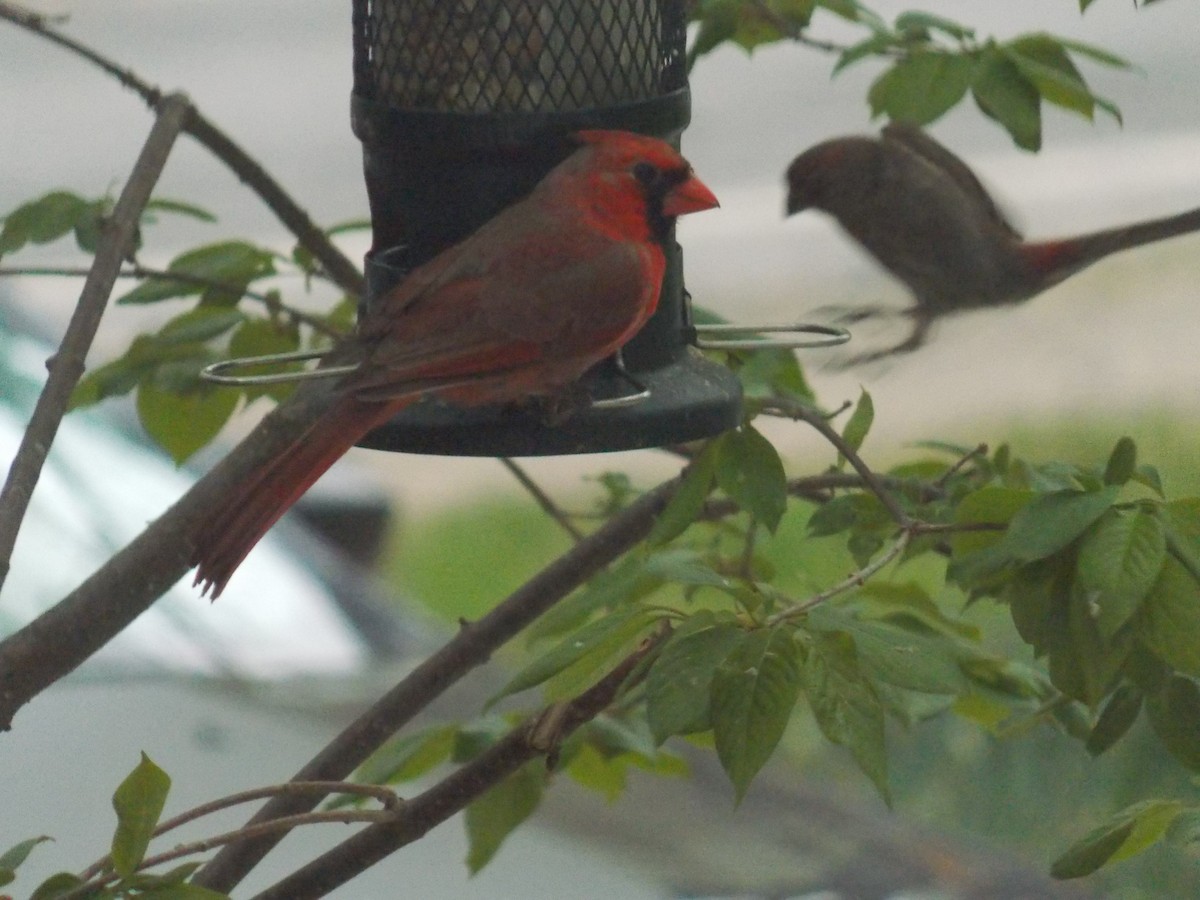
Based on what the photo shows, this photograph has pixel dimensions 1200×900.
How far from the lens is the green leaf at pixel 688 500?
2.20 metres

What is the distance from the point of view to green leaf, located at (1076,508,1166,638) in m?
1.71

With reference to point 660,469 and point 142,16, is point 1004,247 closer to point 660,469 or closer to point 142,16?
point 660,469

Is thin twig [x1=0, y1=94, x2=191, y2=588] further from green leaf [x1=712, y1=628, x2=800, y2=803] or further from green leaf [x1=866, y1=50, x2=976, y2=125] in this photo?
green leaf [x1=866, y1=50, x2=976, y2=125]

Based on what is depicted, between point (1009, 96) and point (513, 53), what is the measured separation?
68 centimetres

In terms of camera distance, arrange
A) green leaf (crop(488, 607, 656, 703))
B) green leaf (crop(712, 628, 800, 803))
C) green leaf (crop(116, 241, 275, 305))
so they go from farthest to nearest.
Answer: green leaf (crop(116, 241, 275, 305)) < green leaf (crop(488, 607, 656, 703)) < green leaf (crop(712, 628, 800, 803))

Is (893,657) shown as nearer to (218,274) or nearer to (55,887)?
(55,887)

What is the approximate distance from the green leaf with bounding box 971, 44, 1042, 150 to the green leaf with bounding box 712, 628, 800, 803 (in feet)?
3.38

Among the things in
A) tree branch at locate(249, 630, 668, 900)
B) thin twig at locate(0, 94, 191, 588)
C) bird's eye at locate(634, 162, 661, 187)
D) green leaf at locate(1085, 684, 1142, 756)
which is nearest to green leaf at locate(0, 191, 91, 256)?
thin twig at locate(0, 94, 191, 588)

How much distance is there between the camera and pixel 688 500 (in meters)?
2.21

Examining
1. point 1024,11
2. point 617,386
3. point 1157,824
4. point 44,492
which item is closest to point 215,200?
point 1024,11

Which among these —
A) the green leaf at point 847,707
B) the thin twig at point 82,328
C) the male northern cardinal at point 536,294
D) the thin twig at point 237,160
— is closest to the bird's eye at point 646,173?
the male northern cardinal at point 536,294

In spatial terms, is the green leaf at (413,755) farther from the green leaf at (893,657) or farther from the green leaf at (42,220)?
the green leaf at (42,220)

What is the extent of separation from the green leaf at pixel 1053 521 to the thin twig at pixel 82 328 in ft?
3.33

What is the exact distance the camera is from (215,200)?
1177cm
